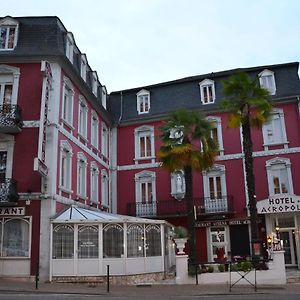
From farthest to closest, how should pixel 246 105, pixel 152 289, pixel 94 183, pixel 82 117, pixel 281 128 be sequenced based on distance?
1. pixel 281 128
2. pixel 94 183
3. pixel 82 117
4. pixel 246 105
5. pixel 152 289

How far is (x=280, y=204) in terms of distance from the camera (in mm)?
22891

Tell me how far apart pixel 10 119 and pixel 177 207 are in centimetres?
1224

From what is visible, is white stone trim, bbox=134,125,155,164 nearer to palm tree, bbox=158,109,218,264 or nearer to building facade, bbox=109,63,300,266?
building facade, bbox=109,63,300,266

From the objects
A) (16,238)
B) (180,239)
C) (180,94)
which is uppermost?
(180,94)

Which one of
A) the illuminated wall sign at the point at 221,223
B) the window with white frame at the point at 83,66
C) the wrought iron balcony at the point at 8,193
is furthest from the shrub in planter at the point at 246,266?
the window with white frame at the point at 83,66

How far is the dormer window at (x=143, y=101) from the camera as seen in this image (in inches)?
1151

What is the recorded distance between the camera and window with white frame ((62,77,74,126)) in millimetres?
20875

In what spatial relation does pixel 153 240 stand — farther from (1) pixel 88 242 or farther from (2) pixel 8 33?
(2) pixel 8 33

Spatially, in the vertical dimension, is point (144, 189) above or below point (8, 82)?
below

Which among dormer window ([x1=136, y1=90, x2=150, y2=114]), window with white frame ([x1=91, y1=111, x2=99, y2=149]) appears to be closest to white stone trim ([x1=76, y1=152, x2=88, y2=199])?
window with white frame ([x1=91, y1=111, x2=99, y2=149])

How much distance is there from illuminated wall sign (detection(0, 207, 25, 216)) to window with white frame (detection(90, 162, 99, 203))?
630 cm

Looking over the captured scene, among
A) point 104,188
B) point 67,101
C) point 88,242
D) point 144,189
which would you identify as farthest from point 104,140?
point 88,242

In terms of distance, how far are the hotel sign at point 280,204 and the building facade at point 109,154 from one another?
55mm

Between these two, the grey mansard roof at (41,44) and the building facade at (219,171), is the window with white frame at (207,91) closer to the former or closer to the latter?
the building facade at (219,171)
